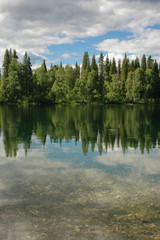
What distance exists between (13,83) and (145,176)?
9748 centimetres

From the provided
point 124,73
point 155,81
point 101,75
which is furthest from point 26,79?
point 155,81

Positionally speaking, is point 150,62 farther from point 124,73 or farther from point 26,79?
point 26,79

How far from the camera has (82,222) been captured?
27.8 feet

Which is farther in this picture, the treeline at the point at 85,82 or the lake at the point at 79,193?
the treeline at the point at 85,82

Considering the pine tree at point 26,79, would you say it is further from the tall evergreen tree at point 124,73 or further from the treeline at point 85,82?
the tall evergreen tree at point 124,73

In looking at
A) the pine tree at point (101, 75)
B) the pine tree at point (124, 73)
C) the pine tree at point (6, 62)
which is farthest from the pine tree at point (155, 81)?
the pine tree at point (6, 62)

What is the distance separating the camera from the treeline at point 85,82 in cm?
10875

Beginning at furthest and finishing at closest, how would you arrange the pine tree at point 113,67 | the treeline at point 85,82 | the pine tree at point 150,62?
the pine tree at point 113,67 < the pine tree at point 150,62 < the treeline at point 85,82

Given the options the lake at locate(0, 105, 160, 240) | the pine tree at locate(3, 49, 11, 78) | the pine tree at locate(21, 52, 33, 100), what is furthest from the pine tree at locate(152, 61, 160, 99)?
the lake at locate(0, 105, 160, 240)

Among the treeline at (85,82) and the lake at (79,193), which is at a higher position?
the treeline at (85,82)

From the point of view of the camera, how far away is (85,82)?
12619 cm

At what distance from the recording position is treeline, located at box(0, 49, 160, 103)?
357 ft

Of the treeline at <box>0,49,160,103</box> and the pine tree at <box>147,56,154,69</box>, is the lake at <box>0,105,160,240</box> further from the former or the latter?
the pine tree at <box>147,56,154,69</box>

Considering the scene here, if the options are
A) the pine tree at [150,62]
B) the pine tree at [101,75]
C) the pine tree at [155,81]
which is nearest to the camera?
the pine tree at [101,75]
